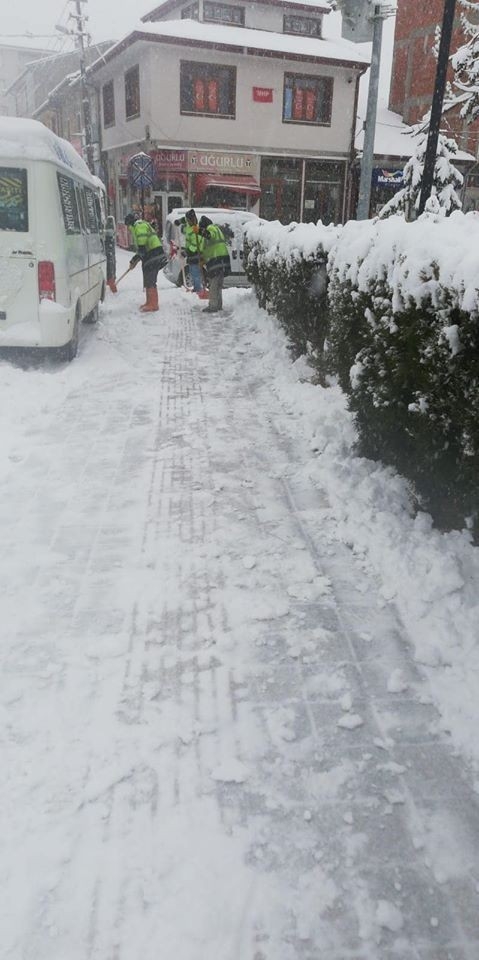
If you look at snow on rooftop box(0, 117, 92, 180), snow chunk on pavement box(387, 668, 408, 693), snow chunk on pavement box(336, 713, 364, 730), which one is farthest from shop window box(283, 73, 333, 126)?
snow chunk on pavement box(336, 713, 364, 730)

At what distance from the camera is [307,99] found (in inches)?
1106

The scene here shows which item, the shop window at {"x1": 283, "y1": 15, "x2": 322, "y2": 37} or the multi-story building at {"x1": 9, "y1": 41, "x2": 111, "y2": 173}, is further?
the multi-story building at {"x1": 9, "y1": 41, "x2": 111, "y2": 173}

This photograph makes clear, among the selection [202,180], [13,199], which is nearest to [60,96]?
[202,180]

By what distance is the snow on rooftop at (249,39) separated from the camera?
24609 mm

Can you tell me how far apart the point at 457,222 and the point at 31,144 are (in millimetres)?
5010

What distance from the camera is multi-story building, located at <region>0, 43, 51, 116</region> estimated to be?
65.7m

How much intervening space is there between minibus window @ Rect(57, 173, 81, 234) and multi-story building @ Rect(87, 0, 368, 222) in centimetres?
1942

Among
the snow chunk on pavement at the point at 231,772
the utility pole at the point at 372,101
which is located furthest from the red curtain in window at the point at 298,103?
the snow chunk on pavement at the point at 231,772

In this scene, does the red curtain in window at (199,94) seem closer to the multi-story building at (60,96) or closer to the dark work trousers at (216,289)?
the multi-story building at (60,96)

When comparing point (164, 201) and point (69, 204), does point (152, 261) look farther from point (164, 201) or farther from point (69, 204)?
point (164, 201)

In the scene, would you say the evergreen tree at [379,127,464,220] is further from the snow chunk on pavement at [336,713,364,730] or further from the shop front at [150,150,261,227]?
the snow chunk on pavement at [336,713,364,730]

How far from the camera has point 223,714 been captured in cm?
276

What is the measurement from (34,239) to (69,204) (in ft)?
3.62

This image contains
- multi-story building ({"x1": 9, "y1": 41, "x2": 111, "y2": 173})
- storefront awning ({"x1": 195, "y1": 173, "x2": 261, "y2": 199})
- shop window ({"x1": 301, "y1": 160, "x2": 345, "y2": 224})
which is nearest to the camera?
storefront awning ({"x1": 195, "y1": 173, "x2": 261, "y2": 199})
